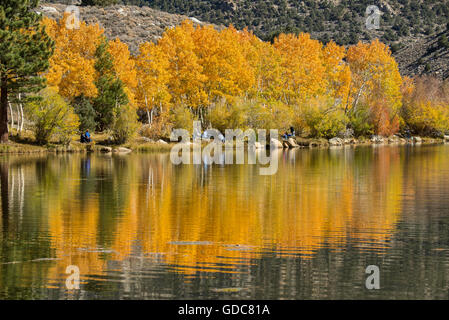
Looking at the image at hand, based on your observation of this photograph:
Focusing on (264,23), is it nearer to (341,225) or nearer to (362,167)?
(362,167)

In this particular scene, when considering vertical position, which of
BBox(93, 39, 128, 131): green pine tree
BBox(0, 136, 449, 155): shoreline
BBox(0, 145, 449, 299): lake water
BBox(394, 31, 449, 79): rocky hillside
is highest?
BBox(394, 31, 449, 79): rocky hillside

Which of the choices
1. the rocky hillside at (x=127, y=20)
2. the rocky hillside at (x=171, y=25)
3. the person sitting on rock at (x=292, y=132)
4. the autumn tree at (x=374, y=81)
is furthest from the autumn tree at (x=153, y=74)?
the rocky hillside at (x=171, y=25)

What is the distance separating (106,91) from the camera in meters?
63.2

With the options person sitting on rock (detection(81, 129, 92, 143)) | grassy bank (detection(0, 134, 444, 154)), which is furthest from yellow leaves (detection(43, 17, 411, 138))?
grassy bank (detection(0, 134, 444, 154))

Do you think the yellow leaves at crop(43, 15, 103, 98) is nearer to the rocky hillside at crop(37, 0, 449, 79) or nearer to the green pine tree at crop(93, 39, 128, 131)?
the green pine tree at crop(93, 39, 128, 131)

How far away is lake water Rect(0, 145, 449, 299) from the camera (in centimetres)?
1410

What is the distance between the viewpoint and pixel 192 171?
40312 mm

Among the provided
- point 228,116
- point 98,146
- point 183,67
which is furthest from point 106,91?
point 228,116

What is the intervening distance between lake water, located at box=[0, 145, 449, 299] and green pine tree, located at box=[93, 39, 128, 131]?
2827cm

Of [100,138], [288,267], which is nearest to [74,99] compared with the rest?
[100,138]

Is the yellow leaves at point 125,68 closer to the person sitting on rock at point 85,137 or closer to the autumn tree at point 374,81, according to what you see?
the person sitting on rock at point 85,137

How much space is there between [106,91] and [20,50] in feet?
47.1

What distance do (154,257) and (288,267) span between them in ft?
10.1

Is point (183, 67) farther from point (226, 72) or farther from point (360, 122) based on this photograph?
point (360, 122)
